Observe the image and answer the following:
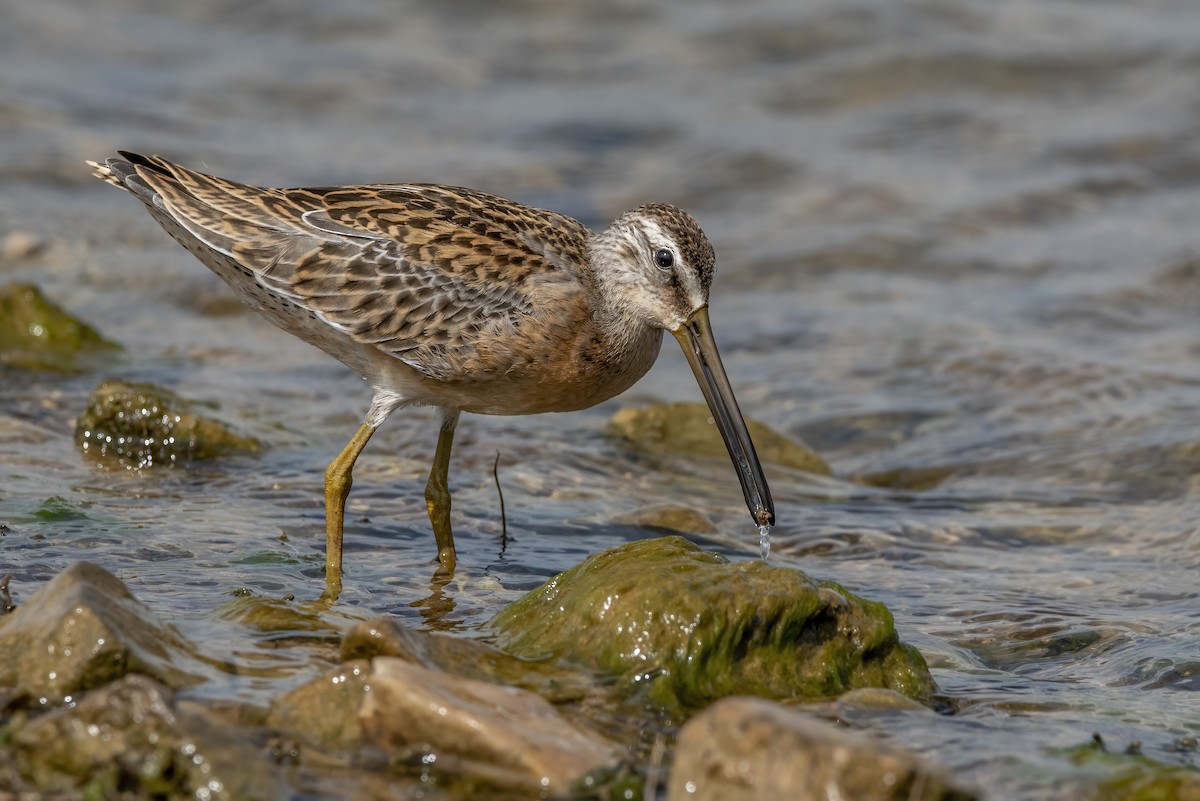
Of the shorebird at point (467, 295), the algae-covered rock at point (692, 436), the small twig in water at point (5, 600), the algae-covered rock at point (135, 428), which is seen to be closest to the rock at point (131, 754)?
the small twig in water at point (5, 600)

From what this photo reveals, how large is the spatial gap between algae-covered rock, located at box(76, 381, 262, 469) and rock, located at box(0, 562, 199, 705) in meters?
3.22

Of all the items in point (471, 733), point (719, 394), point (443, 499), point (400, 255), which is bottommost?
point (471, 733)

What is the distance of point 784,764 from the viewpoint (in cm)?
412

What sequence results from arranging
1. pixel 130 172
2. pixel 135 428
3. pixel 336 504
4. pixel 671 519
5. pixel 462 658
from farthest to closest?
1. pixel 135 428
2. pixel 671 519
3. pixel 130 172
4. pixel 336 504
5. pixel 462 658

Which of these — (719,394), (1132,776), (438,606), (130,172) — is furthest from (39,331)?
(1132,776)

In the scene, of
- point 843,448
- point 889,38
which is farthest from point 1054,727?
point 889,38

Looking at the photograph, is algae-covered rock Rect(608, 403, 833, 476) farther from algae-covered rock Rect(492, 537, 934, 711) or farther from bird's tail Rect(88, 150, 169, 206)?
algae-covered rock Rect(492, 537, 934, 711)

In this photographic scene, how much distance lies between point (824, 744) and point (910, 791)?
0.25m

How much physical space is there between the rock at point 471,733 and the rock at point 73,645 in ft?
2.74

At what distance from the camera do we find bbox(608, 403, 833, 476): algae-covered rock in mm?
9516

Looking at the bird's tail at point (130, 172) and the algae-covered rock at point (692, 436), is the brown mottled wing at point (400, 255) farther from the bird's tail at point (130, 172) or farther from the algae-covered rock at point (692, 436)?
the algae-covered rock at point (692, 436)

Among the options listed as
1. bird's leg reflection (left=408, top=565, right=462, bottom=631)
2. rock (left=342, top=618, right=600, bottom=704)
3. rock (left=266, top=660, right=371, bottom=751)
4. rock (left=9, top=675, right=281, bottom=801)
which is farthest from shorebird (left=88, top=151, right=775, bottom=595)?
rock (left=9, top=675, right=281, bottom=801)

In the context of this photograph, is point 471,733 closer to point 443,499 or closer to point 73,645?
point 73,645

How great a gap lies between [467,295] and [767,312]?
236 inches
